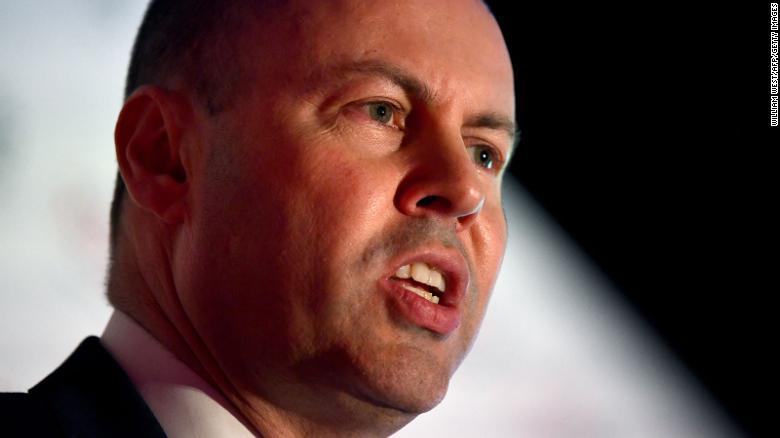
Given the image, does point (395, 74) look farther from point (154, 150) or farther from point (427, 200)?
point (154, 150)

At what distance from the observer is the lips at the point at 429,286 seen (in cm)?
121

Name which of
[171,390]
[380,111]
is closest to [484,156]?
[380,111]

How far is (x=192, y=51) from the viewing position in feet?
4.43

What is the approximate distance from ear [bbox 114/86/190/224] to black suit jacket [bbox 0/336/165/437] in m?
0.21

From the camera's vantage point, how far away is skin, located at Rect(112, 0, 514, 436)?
119cm

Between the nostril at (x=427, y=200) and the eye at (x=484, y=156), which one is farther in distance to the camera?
the eye at (x=484, y=156)

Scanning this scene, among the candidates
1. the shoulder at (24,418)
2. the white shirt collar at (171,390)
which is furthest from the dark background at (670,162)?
the shoulder at (24,418)

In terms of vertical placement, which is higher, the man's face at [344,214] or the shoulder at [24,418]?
the man's face at [344,214]

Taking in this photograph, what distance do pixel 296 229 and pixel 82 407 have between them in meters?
0.33

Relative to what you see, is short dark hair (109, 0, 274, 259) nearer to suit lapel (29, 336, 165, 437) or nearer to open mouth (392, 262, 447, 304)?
suit lapel (29, 336, 165, 437)

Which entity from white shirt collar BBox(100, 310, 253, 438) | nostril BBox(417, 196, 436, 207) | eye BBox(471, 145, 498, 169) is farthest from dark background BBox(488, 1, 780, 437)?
white shirt collar BBox(100, 310, 253, 438)

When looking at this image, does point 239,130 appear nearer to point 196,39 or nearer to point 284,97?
point 284,97

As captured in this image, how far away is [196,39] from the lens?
1.35 meters

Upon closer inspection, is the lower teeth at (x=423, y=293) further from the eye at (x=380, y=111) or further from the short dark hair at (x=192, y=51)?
the short dark hair at (x=192, y=51)
